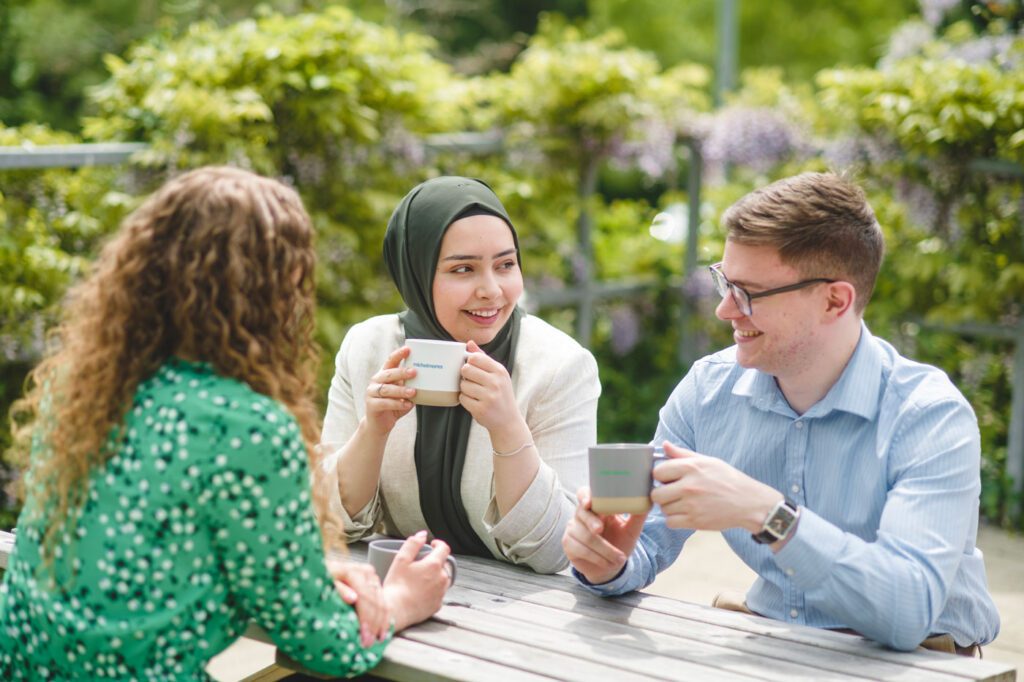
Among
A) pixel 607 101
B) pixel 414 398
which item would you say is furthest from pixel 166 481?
pixel 607 101

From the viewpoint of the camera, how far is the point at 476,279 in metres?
3.09

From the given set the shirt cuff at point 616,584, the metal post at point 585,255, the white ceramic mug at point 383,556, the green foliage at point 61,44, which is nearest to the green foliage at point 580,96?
the metal post at point 585,255

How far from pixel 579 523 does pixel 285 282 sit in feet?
2.76

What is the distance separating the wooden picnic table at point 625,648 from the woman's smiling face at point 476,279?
745 mm

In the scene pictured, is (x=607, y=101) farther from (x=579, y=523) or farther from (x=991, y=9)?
(x=579, y=523)

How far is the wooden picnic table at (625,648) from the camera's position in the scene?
219 centimetres

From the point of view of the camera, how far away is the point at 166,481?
1995 mm

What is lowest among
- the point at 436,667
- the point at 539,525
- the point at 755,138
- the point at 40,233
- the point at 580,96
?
the point at 436,667

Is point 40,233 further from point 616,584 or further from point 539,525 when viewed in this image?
point 616,584

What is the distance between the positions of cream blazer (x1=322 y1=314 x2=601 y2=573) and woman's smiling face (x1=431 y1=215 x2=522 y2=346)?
0.40 feet

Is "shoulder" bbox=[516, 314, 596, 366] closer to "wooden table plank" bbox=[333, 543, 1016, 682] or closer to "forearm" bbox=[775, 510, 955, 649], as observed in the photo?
"wooden table plank" bbox=[333, 543, 1016, 682]

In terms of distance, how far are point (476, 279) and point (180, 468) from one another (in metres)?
1.24

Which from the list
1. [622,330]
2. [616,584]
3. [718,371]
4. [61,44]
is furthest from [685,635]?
[61,44]

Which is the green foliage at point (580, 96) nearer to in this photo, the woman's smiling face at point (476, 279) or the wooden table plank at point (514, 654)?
the woman's smiling face at point (476, 279)
